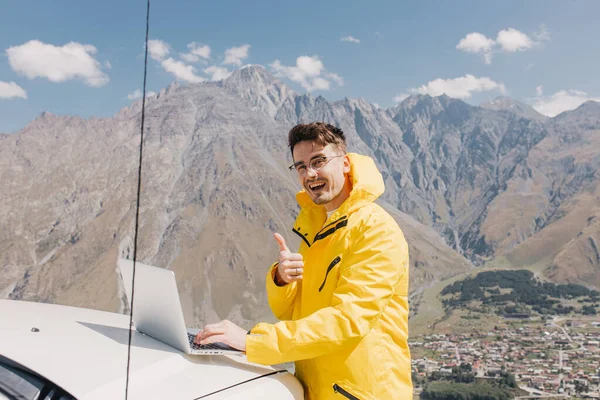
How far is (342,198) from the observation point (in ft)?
11.8

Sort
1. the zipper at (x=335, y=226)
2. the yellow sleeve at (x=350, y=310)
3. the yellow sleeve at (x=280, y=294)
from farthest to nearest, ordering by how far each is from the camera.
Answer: the yellow sleeve at (x=280, y=294) < the zipper at (x=335, y=226) < the yellow sleeve at (x=350, y=310)

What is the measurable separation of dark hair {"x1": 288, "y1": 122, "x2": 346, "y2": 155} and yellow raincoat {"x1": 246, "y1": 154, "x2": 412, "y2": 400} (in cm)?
38

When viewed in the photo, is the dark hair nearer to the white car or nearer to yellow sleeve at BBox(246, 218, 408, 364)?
yellow sleeve at BBox(246, 218, 408, 364)

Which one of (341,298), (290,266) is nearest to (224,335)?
(290,266)

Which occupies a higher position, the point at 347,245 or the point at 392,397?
the point at 347,245

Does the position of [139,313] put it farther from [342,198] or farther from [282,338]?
[342,198]

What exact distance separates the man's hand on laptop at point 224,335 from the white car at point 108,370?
0.12 metres

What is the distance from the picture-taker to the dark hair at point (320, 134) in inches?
134

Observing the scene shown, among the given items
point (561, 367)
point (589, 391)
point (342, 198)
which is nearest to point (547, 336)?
point (561, 367)

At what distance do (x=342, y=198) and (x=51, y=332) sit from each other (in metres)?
2.22

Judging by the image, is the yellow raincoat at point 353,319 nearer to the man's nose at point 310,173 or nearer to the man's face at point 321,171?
the man's face at point 321,171

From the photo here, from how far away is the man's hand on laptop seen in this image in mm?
2941

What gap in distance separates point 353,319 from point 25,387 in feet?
5.92

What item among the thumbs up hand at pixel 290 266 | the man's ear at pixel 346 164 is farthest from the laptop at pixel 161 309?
the man's ear at pixel 346 164
